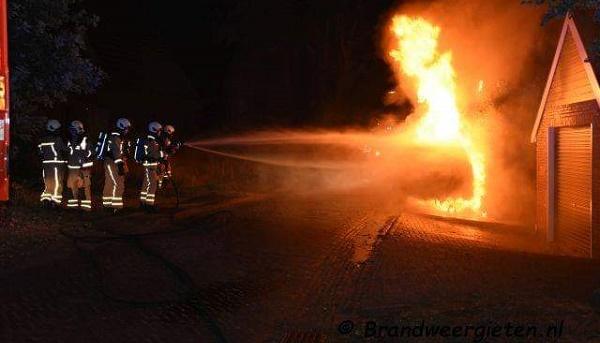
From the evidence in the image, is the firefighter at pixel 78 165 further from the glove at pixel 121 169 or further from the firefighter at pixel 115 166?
the glove at pixel 121 169

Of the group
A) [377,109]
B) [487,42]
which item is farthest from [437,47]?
[377,109]

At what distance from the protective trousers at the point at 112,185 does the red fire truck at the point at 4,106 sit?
201 inches

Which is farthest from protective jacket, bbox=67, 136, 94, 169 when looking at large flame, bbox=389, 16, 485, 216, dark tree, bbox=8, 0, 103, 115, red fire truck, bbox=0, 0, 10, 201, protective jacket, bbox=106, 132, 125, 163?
large flame, bbox=389, 16, 485, 216

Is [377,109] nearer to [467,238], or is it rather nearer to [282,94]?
[282,94]

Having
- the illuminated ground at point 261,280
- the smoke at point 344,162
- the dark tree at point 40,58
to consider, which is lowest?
the illuminated ground at point 261,280

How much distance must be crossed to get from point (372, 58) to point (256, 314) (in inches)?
1143

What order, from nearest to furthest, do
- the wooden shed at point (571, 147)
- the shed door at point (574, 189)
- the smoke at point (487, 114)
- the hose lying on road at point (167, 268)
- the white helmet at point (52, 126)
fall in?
the hose lying on road at point (167, 268)
the wooden shed at point (571, 147)
the shed door at point (574, 189)
the white helmet at point (52, 126)
the smoke at point (487, 114)

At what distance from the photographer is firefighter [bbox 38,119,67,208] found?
12320mm

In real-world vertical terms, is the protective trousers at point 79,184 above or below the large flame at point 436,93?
below

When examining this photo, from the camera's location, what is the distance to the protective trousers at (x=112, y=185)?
12.6 metres

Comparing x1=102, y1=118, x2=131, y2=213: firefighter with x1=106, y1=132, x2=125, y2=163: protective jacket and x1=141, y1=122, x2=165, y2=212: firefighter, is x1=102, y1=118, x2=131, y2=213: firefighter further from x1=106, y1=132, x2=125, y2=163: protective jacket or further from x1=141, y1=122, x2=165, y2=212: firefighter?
x1=141, y1=122, x2=165, y2=212: firefighter

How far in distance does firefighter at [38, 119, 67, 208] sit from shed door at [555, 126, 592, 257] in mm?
10240

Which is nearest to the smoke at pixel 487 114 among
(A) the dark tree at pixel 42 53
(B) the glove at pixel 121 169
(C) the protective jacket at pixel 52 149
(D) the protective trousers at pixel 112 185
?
(D) the protective trousers at pixel 112 185

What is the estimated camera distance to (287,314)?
650cm
